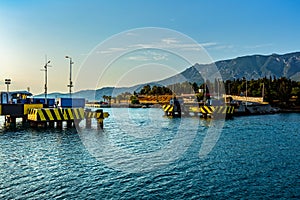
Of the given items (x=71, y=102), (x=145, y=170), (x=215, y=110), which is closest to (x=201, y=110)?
(x=215, y=110)

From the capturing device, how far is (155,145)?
91.0 ft

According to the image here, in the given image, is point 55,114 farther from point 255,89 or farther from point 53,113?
point 255,89

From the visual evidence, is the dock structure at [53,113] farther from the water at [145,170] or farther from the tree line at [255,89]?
the tree line at [255,89]

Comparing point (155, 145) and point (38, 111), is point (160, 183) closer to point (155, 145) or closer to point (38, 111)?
point (155, 145)

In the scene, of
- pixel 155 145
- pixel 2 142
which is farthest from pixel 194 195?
pixel 2 142

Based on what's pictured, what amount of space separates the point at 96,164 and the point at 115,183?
4.42 meters

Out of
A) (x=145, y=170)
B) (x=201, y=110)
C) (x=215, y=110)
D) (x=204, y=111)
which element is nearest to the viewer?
(x=145, y=170)

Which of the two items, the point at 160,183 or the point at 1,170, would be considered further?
the point at 1,170

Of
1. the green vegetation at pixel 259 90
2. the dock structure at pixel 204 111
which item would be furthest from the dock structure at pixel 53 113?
the green vegetation at pixel 259 90

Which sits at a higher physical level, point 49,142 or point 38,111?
point 38,111

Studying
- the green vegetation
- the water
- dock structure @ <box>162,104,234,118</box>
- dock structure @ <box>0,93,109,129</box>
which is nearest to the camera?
→ the water

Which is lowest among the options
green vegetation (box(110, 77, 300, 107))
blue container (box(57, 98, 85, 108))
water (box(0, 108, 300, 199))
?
water (box(0, 108, 300, 199))

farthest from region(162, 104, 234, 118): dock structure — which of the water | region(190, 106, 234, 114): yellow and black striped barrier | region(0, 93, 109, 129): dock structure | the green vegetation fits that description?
the water

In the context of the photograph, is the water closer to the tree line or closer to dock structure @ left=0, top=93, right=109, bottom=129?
dock structure @ left=0, top=93, right=109, bottom=129
